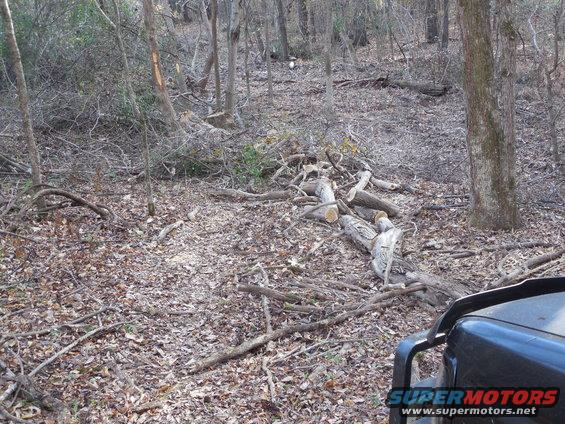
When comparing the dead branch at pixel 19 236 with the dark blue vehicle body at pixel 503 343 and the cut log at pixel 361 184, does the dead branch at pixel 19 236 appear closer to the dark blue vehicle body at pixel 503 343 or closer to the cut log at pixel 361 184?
the cut log at pixel 361 184

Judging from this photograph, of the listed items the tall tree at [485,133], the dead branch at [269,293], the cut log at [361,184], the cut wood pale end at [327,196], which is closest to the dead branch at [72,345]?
the dead branch at [269,293]

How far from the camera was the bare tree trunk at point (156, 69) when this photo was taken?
10.4 m

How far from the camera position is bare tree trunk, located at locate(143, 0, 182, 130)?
34.2 feet

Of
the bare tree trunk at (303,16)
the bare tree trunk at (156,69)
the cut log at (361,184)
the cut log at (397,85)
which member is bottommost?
the cut log at (361,184)

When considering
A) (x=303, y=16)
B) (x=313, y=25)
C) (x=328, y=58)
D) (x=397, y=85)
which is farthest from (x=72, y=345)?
(x=303, y=16)

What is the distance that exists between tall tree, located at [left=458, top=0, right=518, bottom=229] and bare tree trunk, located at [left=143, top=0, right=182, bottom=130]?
5.86 meters

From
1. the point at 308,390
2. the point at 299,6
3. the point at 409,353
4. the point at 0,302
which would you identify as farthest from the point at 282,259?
the point at 299,6

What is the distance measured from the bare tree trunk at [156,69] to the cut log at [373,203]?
14.1 ft

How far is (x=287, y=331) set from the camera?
198 inches

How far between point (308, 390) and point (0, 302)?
323 centimetres

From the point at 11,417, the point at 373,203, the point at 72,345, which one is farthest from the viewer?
the point at 373,203

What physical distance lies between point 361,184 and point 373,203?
27.8 inches

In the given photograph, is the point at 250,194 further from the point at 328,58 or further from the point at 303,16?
the point at 303,16

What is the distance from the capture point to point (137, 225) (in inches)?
308
